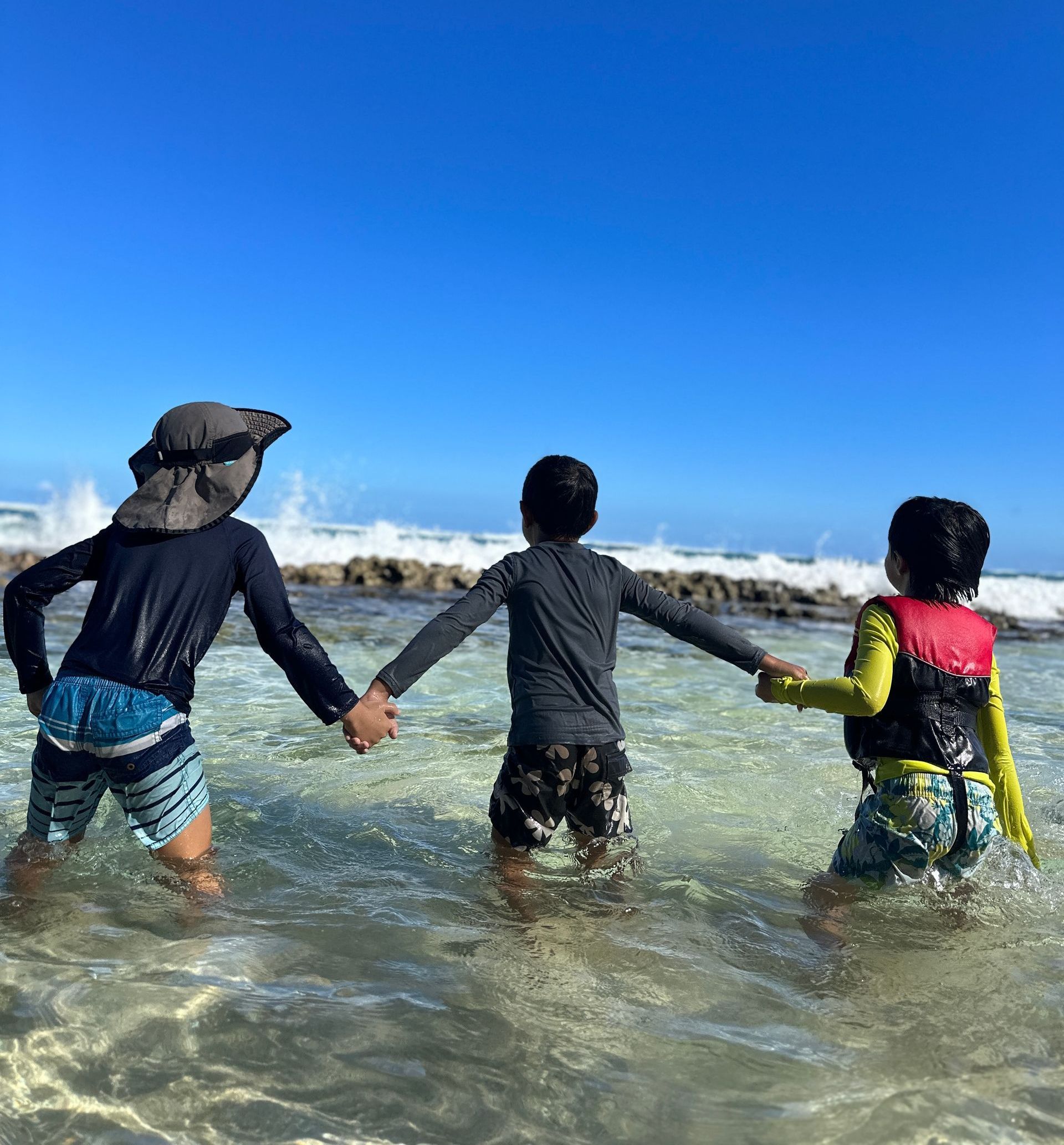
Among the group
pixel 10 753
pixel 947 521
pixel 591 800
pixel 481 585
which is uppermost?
pixel 947 521

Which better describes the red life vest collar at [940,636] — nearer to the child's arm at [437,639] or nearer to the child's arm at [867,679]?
the child's arm at [867,679]

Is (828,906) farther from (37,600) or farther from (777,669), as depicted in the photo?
(37,600)

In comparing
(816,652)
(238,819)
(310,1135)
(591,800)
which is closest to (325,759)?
(238,819)

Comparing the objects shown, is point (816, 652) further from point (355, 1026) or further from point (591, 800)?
point (355, 1026)

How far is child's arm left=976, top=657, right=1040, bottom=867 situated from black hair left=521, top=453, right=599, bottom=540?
5.17 ft

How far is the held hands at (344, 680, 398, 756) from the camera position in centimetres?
327

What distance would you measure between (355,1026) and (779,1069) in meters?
1.09

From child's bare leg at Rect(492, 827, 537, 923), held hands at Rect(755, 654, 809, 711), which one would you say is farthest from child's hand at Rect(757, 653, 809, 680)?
child's bare leg at Rect(492, 827, 537, 923)

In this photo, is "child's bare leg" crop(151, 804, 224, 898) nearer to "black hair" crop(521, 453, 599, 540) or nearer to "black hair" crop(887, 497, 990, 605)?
"black hair" crop(521, 453, 599, 540)

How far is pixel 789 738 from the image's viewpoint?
687 centimetres

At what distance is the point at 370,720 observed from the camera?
3.30 metres

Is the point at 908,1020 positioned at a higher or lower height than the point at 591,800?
lower

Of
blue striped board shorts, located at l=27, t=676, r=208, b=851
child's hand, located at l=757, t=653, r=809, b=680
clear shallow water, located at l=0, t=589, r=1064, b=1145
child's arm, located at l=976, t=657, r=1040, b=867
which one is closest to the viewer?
clear shallow water, located at l=0, t=589, r=1064, b=1145

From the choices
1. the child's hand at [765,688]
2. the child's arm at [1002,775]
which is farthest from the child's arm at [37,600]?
the child's arm at [1002,775]
